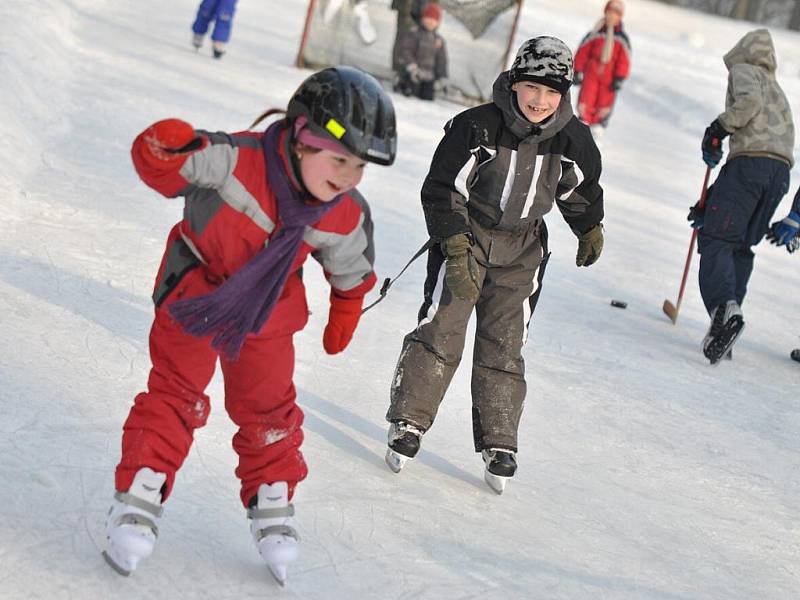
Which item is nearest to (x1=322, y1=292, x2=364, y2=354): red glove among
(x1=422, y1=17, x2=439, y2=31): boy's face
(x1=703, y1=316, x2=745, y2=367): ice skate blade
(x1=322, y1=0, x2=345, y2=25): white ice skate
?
(x1=703, y1=316, x2=745, y2=367): ice skate blade

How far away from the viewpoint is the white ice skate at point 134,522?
3.04 meters

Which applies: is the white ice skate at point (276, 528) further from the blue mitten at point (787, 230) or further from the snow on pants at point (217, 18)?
the snow on pants at point (217, 18)

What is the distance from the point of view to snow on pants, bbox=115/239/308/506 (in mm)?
3133

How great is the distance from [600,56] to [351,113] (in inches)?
481

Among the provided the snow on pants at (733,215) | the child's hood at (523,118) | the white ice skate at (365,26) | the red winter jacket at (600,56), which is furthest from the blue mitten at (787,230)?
the white ice skate at (365,26)

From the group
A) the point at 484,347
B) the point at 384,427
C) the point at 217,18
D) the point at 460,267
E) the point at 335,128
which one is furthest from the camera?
the point at 217,18

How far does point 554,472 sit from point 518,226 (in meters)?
1.01

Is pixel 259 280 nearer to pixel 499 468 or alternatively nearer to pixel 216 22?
pixel 499 468

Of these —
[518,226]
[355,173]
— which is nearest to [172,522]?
[355,173]

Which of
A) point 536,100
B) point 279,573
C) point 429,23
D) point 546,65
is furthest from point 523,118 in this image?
point 429,23

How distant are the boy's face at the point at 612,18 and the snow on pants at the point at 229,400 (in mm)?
11760

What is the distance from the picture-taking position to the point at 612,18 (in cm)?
1445

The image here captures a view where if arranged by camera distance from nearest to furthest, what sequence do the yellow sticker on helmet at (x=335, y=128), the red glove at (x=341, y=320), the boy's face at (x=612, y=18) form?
the yellow sticker on helmet at (x=335, y=128) → the red glove at (x=341, y=320) → the boy's face at (x=612, y=18)

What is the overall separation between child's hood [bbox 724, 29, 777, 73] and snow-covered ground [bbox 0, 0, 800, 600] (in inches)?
62.8
